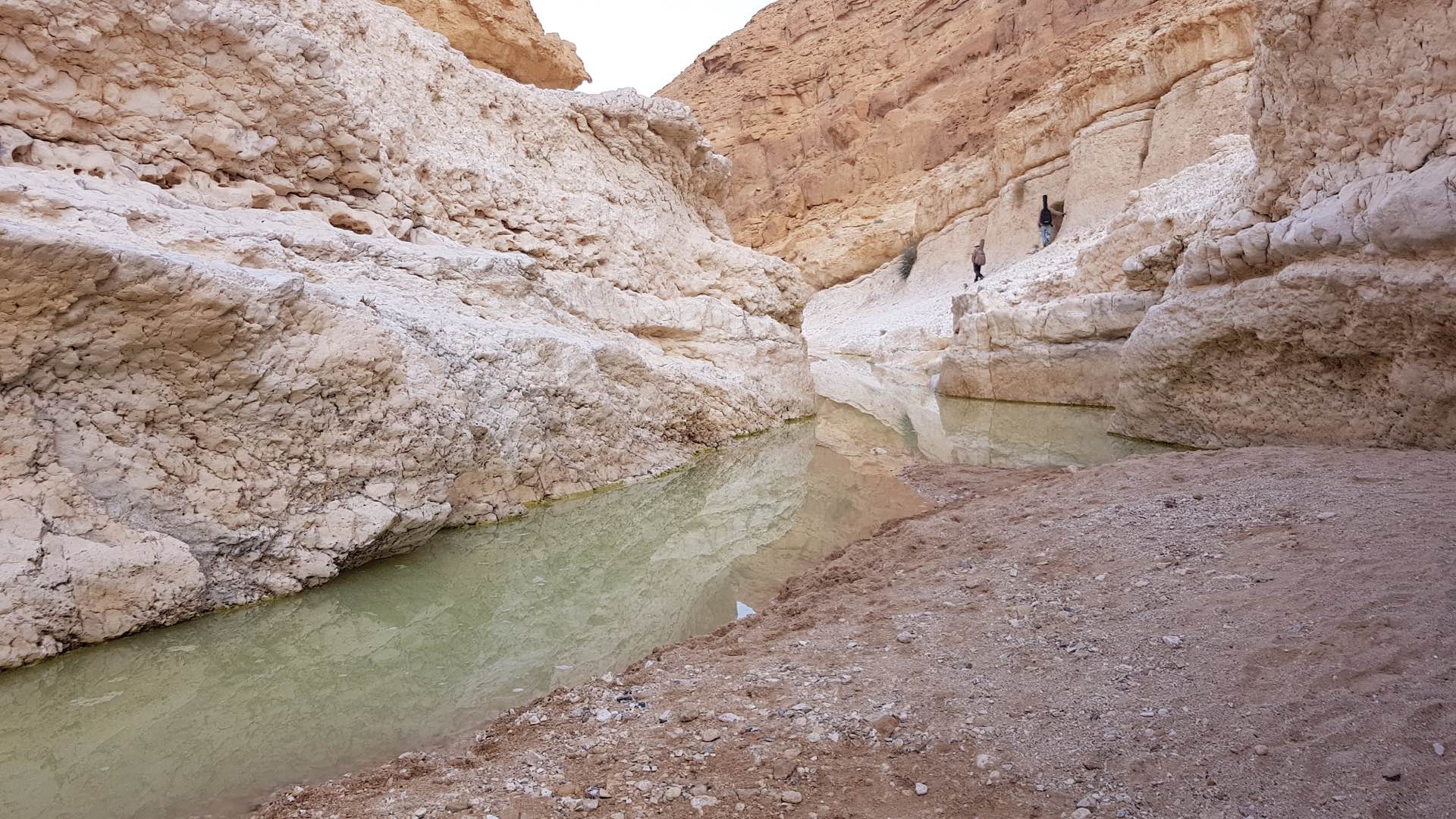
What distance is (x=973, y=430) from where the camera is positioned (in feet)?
30.0

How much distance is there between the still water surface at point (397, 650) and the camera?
8.19 ft

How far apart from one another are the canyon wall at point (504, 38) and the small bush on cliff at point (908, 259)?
16.7 m

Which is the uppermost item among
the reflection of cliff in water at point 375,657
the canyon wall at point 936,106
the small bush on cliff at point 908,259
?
the canyon wall at point 936,106

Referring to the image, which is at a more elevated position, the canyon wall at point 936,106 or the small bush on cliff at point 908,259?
the canyon wall at point 936,106

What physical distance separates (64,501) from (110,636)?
0.64 m

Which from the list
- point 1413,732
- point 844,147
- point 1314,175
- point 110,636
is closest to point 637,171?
point 1314,175

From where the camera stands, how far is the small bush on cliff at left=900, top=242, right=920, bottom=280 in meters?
27.6

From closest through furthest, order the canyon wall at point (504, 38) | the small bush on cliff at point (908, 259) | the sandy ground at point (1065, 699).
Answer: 1. the sandy ground at point (1065, 699)
2. the canyon wall at point (504, 38)
3. the small bush on cliff at point (908, 259)

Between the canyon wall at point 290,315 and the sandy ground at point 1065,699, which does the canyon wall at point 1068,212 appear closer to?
the canyon wall at point 290,315

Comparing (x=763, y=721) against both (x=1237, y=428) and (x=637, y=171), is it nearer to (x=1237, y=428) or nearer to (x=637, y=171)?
(x=1237, y=428)

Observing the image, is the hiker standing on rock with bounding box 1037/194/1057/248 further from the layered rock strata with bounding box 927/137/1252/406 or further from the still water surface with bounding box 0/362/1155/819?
the still water surface with bounding box 0/362/1155/819

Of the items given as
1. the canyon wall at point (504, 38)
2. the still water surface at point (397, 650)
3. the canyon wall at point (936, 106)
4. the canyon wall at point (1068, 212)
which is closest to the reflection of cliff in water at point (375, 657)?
the still water surface at point (397, 650)

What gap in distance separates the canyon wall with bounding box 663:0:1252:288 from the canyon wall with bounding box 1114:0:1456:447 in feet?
38.2

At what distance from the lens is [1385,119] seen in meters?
4.90
